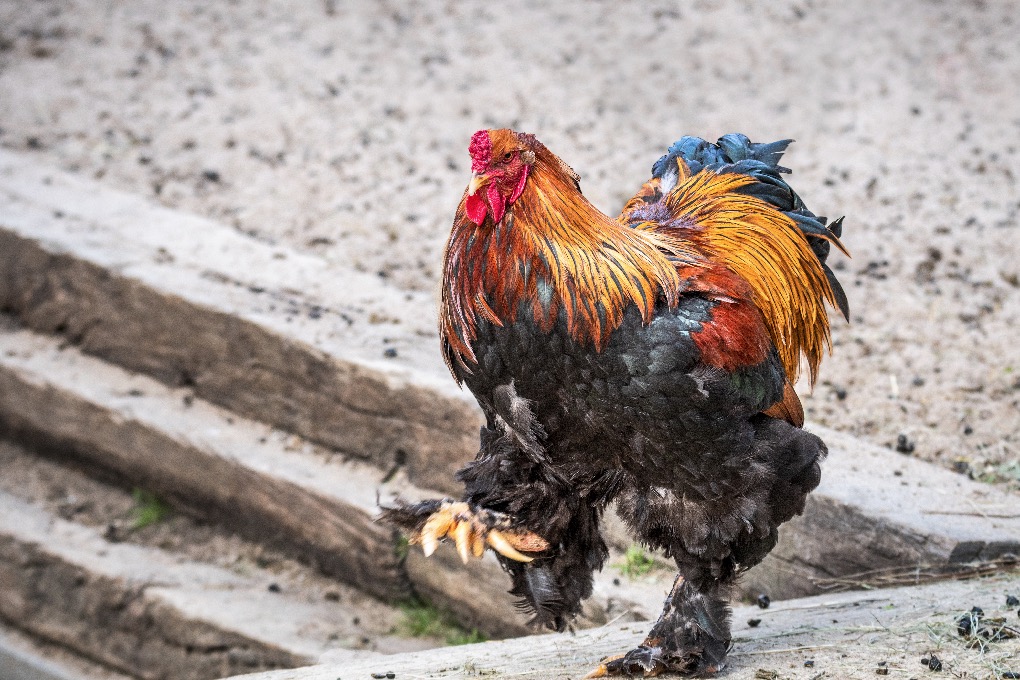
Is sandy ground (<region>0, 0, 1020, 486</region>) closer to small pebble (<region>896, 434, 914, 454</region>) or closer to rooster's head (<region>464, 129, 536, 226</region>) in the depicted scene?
small pebble (<region>896, 434, 914, 454</region>)

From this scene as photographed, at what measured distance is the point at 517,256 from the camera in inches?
126

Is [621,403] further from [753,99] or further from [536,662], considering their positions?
[753,99]

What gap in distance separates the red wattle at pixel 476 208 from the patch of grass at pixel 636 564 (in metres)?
2.01

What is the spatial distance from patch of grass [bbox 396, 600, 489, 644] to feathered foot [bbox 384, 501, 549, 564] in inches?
68.4

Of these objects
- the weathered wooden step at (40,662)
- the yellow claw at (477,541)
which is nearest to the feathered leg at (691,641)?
the yellow claw at (477,541)

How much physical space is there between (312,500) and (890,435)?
8.46 feet

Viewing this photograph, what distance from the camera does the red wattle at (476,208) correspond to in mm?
3180

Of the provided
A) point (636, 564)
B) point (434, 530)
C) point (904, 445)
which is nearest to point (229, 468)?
point (636, 564)

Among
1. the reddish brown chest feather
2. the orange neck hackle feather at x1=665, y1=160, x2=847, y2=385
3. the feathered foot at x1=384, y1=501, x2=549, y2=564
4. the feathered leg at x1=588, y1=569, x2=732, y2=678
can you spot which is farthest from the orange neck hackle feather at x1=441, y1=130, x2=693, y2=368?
the feathered leg at x1=588, y1=569, x2=732, y2=678

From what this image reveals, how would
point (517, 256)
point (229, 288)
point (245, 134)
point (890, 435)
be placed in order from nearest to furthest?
point (517, 256), point (890, 435), point (229, 288), point (245, 134)

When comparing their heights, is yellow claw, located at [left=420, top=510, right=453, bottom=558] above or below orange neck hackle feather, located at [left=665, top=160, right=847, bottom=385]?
below

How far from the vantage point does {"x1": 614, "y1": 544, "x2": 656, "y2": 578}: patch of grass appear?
4715mm

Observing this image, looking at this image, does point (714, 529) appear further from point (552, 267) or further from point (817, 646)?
point (552, 267)

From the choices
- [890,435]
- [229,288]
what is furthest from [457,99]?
[890,435]
